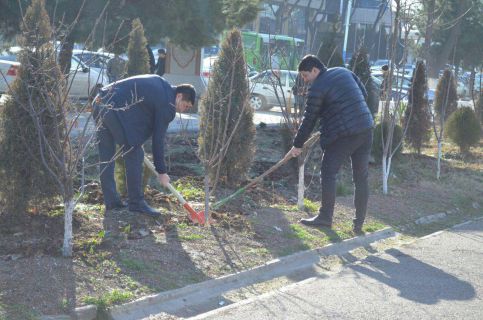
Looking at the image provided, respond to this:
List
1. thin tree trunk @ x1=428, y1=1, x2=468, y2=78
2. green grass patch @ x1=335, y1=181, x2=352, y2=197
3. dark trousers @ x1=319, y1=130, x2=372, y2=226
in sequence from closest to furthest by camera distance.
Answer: dark trousers @ x1=319, y1=130, x2=372, y2=226 < green grass patch @ x1=335, y1=181, x2=352, y2=197 < thin tree trunk @ x1=428, y1=1, x2=468, y2=78

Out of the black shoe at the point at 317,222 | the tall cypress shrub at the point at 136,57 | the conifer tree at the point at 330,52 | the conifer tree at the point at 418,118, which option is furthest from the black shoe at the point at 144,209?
the conifer tree at the point at 418,118

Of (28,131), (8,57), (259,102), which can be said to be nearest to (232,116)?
(28,131)

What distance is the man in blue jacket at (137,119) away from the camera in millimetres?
7206

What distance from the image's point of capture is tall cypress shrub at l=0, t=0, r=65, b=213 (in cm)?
666

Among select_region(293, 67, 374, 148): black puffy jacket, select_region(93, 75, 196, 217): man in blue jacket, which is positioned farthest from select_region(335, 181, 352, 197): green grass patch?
select_region(93, 75, 196, 217): man in blue jacket

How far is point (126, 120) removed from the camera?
24.1 feet

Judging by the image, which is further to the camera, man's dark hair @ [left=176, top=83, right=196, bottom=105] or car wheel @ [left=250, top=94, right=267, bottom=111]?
car wheel @ [left=250, top=94, right=267, bottom=111]

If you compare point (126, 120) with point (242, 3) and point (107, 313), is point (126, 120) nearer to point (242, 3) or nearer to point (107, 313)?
point (107, 313)

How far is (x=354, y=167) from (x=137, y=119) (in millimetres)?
2451

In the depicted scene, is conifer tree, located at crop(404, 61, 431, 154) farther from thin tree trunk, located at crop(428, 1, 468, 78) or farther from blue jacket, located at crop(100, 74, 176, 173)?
thin tree trunk, located at crop(428, 1, 468, 78)

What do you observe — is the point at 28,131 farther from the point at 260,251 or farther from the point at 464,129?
the point at 464,129

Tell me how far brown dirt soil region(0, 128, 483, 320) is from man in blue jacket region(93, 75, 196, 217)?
429 mm

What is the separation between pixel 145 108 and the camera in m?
7.35

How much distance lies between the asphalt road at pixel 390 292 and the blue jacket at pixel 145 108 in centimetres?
191
